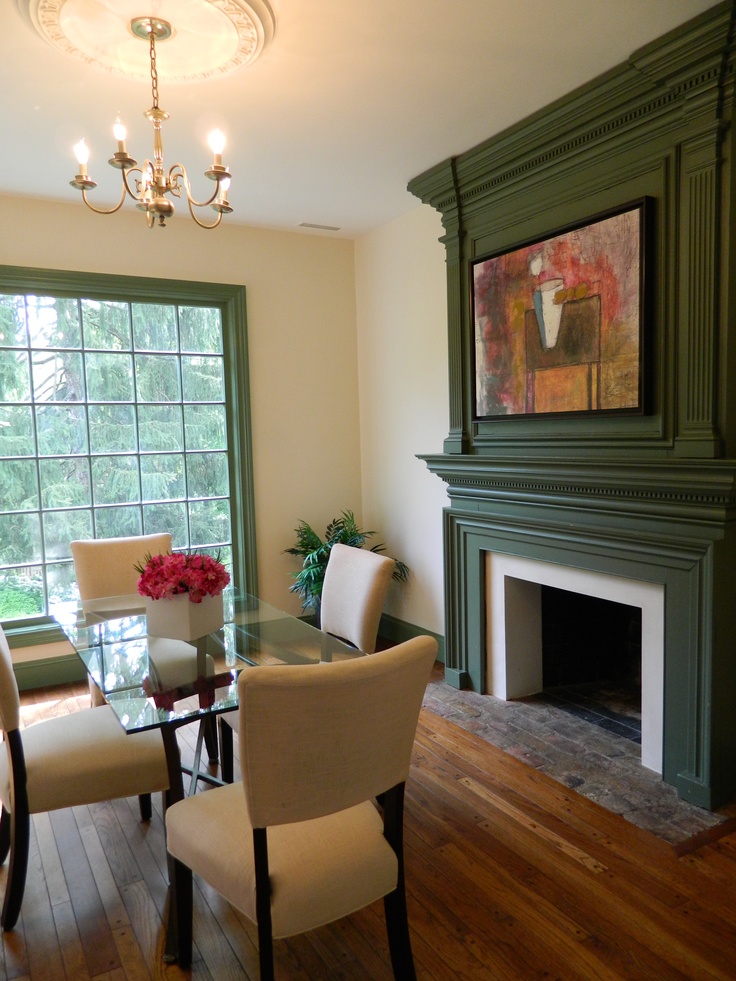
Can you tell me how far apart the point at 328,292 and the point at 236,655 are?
328cm

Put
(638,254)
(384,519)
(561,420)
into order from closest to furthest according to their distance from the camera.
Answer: (638,254)
(561,420)
(384,519)

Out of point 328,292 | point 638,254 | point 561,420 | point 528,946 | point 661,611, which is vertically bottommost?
point 528,946

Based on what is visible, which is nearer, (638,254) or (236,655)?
(236,655)

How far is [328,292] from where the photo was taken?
4.96m

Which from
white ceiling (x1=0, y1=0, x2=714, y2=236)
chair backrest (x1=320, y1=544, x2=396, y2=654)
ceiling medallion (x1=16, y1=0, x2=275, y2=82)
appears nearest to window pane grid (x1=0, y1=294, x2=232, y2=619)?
white ceiling (x1=0, y1=0, x2=714, y2=236)

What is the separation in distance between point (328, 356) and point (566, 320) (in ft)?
7.17

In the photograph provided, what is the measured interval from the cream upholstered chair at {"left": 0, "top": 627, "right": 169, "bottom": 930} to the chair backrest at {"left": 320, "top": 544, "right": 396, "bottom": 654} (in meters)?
0.89

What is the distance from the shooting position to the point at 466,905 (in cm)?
214

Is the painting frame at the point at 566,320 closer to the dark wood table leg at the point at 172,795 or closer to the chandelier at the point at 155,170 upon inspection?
the chandelier at the point at 155,170

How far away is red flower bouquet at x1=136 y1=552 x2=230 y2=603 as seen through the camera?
2381mm

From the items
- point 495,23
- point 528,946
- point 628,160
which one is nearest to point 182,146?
point 495,23

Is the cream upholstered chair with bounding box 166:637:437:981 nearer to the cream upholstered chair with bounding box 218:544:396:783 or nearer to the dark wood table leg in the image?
the dark wood table leg

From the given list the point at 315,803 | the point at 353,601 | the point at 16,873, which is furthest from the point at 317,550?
the point at 315,803

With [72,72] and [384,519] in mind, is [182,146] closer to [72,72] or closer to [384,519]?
[72,72]
